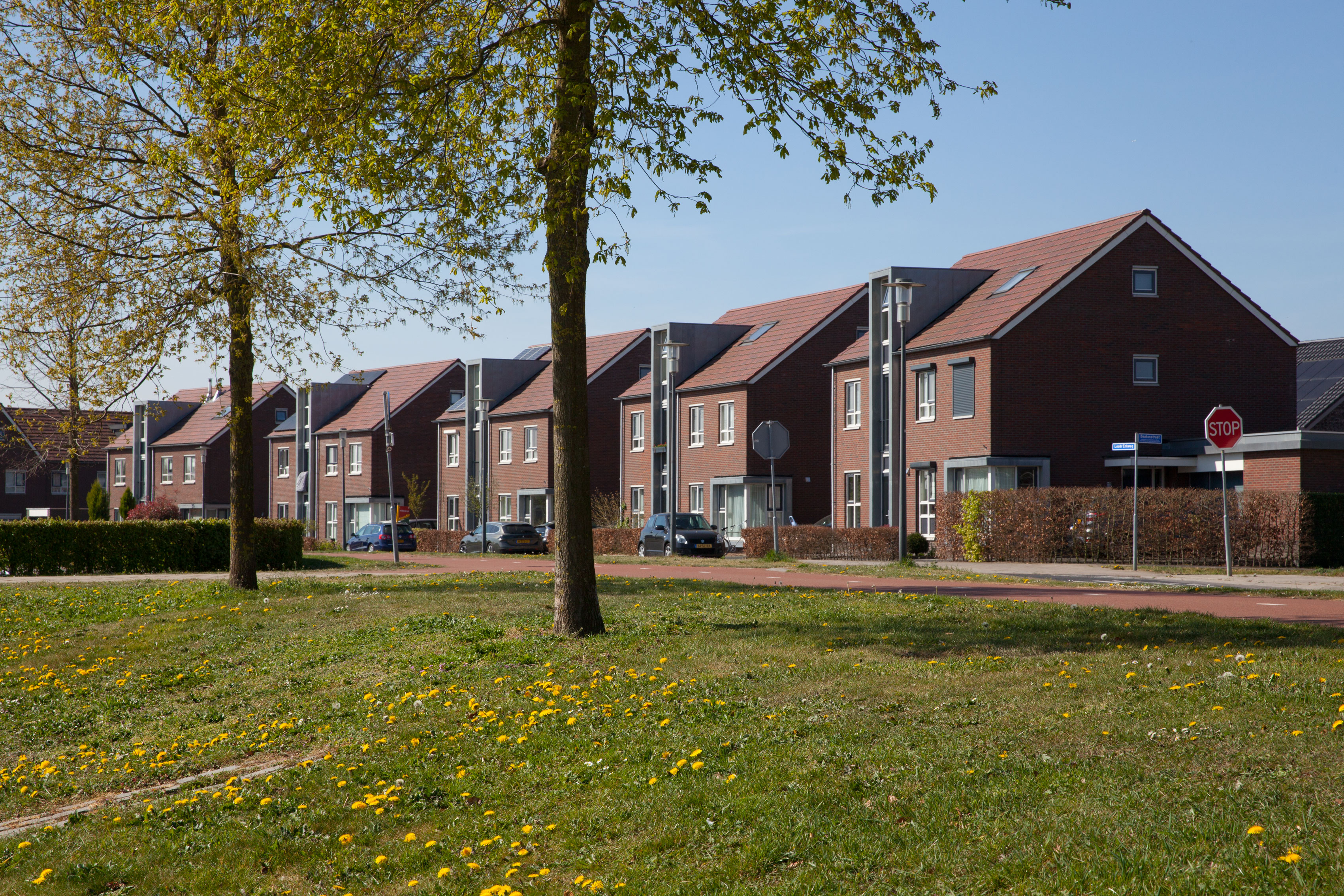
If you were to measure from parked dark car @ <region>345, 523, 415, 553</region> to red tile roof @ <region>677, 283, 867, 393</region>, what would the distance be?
13.0 metres

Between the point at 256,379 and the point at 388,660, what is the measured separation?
32.6 feet

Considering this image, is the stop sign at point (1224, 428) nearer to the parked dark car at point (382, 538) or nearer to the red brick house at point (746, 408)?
the red brick house at point (746, 408)

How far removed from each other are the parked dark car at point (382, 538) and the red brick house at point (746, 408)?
10723 mm

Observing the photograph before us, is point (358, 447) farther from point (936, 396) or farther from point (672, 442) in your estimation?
point (936, 396)

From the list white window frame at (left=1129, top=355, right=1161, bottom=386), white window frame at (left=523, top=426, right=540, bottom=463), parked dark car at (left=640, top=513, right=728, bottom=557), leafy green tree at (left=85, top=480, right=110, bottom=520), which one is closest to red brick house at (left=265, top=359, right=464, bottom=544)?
white window frame at (left=523, top=426, right=540, bottom=463)

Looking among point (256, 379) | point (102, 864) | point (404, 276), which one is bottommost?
point (102, 864)

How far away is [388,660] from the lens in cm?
1201

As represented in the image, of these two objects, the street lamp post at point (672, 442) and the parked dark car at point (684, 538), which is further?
the parked dark car at point (684, 538)

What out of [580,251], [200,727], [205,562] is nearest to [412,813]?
[200,727]

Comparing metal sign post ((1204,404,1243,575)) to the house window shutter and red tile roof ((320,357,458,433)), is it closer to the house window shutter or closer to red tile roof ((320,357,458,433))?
the house window shutter

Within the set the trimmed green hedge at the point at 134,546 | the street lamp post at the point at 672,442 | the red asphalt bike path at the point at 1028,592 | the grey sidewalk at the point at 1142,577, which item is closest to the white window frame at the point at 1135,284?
the grey sidewalk at the point at 1142,577

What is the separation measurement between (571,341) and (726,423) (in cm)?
3698

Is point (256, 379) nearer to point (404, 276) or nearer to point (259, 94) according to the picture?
point (404, 276)

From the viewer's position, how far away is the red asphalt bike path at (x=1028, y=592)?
15.5 meters
